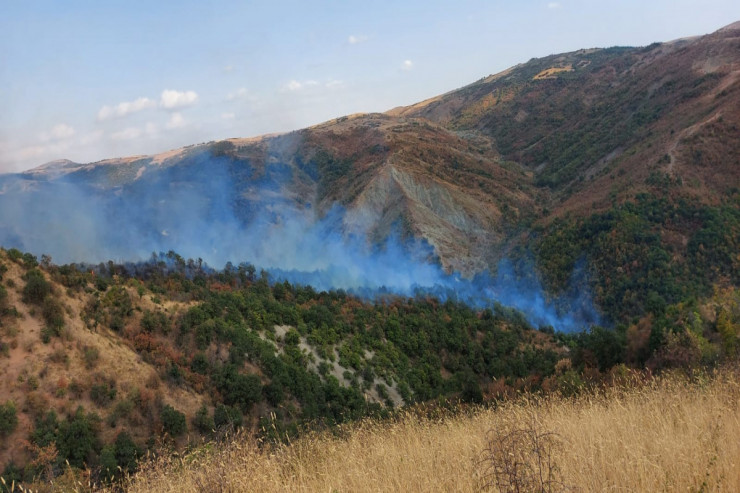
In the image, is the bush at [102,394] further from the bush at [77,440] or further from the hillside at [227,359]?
the bush at [77,440]

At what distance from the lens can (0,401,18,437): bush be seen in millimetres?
A: 13609

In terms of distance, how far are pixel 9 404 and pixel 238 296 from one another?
12525mm

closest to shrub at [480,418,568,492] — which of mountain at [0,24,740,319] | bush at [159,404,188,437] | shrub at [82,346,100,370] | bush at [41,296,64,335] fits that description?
bush at [159,404,188,437]

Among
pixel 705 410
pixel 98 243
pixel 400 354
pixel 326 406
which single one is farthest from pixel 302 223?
pixel 705 410

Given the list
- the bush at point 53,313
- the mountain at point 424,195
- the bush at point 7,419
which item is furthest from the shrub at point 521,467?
the mountain at point 424,195

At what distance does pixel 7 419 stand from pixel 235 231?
118ft

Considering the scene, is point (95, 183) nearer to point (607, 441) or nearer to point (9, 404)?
point (9, 404)

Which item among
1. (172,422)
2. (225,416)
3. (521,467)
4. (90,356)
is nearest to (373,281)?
(225,416)

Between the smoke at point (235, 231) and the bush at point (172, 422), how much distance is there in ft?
66.0

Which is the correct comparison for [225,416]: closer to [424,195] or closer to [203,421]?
[203,421]

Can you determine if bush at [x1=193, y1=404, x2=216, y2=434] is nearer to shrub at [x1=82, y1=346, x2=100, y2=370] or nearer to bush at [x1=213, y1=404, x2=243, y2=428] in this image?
bush at [x1=213, y1=404, x2=243, y2=428]

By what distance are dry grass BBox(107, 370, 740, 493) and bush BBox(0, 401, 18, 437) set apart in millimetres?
10801

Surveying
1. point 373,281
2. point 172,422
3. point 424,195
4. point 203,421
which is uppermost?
point 424,195

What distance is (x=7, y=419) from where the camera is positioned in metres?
13.7
